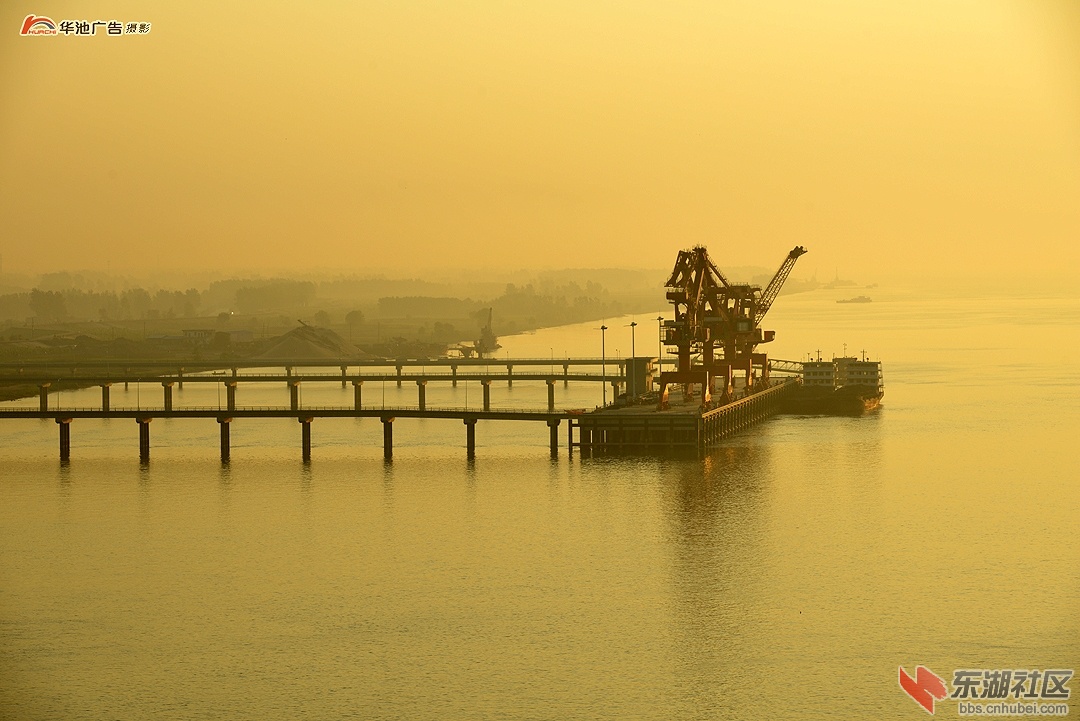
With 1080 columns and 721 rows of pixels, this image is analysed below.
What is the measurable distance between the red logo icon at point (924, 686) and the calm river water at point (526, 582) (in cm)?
53

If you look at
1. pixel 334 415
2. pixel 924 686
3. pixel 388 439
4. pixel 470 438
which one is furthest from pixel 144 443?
pixel 924 686

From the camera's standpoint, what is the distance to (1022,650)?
4769cm

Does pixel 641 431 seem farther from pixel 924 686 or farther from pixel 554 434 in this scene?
pixel 924 686

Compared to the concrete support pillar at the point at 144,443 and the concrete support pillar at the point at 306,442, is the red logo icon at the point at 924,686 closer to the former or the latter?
the concrete support pillar at the point at 306,442

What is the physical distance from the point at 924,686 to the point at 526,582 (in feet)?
57.1

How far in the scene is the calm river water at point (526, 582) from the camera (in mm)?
44656

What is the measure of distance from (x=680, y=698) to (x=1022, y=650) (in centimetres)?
1227

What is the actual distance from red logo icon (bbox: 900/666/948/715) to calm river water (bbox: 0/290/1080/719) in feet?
1.72

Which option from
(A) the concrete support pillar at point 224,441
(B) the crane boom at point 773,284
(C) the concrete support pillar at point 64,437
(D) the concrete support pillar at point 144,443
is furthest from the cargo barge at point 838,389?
(C) the concrete support pillar at point 64,437

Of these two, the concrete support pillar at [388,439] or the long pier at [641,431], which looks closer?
the concrete support pillar at [388,439]

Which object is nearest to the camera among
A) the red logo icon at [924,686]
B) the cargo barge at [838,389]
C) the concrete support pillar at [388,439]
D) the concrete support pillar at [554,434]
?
the red logo icon at [924,686]

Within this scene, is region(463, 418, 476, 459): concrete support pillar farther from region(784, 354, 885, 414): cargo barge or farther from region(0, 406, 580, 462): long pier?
region(784, 354, 885, 414): cargo barge

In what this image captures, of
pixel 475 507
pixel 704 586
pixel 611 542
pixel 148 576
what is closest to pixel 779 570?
pixel 704 586

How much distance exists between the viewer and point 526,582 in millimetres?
57031
